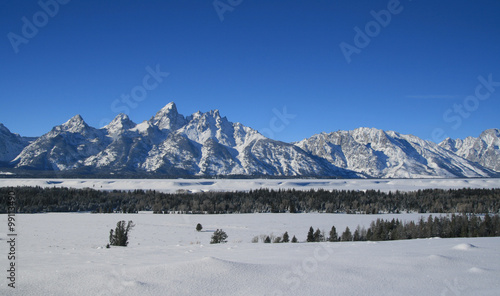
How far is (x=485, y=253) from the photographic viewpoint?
39.7ft

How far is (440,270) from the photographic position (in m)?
9.25

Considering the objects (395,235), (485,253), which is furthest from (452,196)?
(485,253)

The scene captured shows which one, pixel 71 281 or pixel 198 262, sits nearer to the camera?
pixel 71 281

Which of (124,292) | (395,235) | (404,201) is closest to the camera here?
(124,292)

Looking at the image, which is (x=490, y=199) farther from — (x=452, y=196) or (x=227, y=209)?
(x=227, y=209)

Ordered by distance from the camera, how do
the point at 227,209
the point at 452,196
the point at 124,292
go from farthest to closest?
the point at 452,196 → the point at 227,209 → the point at 124,292

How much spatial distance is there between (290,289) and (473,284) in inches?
175

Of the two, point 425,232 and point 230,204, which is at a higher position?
point 425,232

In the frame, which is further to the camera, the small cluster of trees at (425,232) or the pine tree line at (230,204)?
the pine tree line at (230,204)

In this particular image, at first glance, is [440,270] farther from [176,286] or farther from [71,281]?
[71,281]

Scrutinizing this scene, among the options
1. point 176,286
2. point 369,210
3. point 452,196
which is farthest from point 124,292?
point 452,196

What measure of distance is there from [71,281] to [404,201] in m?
97.1

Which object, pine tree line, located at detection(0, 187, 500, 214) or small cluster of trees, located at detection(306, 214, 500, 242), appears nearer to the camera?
small cluster of trees, located at detection(306, 214, 500, 242)

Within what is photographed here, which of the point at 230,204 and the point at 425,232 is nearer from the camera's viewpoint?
the point at 425,232
